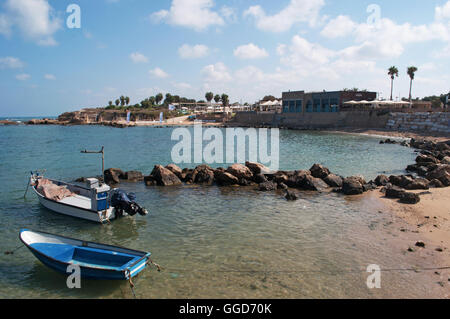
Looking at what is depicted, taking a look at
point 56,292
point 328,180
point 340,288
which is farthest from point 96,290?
point 328,180

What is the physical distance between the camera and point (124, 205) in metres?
15.9

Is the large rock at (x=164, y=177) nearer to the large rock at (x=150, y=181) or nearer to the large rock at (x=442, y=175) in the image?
the large rock at (x=150, y=181)

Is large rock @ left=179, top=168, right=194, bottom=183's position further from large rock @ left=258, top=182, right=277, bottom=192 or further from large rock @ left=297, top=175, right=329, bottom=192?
large rock @ left=297, top=175, right=329, bottom=192

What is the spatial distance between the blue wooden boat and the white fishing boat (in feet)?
13.4

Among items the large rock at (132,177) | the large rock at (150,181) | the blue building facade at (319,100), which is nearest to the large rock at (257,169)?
the large rock at (150,181)

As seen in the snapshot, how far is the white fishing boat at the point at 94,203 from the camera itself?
15773 millimetres

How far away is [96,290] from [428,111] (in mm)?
68888

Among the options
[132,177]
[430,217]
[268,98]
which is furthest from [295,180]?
[268,98]

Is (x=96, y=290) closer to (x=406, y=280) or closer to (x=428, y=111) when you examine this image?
(x=406, y=280)

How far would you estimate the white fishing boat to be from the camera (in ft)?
51.8

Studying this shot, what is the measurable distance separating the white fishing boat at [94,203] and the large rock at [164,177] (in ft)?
21.2

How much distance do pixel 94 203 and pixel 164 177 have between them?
28.6 ft
